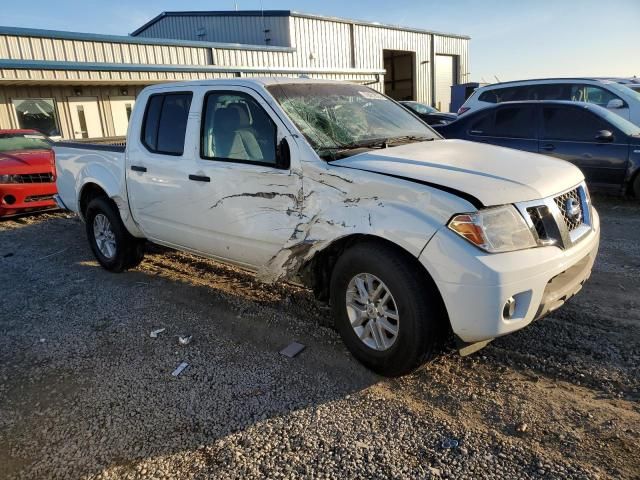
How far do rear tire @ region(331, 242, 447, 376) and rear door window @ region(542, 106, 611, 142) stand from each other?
19.8ft

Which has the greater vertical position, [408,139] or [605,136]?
[408,139]

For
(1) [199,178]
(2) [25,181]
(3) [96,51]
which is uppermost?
(3) [96,51]

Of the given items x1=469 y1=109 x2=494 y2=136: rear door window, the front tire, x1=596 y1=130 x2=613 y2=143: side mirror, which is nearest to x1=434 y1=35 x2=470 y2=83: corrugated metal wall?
x1=469 y1=109 x2=494 y2=136: rear door window

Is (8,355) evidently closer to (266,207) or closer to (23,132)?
(266,207)

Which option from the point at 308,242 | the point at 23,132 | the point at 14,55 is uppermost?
the point at 14,55

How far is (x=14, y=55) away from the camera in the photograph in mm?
14344

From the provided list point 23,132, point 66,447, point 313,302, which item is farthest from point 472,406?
point 23,132

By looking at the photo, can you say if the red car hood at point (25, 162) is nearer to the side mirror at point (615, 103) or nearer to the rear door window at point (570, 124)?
the rear door window at point (570, 124)

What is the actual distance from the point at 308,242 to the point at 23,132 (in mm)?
9214

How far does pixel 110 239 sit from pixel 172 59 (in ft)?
48.7

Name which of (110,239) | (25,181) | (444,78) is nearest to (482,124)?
(110,239)

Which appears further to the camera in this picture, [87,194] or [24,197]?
[24,197]

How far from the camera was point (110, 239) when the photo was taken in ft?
18.3

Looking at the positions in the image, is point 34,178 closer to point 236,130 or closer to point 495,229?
point 236,130
